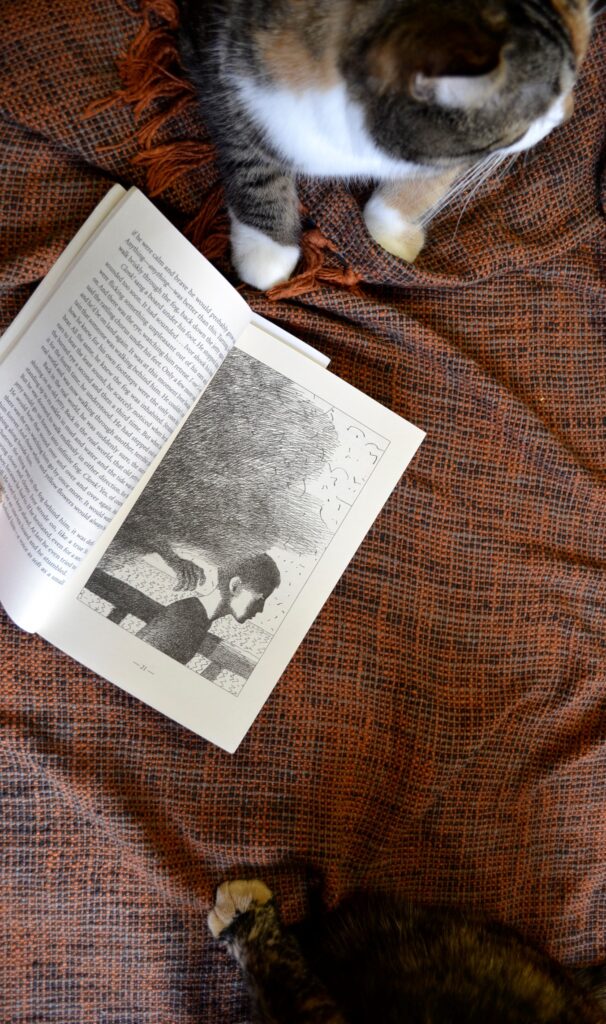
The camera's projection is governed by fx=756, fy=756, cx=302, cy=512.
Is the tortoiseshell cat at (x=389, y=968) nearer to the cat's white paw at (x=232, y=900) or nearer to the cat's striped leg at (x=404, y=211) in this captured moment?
the cat's white paw at (x=232, y=900)

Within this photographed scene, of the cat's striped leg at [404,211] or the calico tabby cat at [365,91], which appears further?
the cat's striped leg at [404,211]

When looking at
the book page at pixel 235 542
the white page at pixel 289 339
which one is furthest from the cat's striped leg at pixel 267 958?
the white page at pixel 289 339

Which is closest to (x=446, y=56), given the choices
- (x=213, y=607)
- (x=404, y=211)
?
(x=404, y=211)

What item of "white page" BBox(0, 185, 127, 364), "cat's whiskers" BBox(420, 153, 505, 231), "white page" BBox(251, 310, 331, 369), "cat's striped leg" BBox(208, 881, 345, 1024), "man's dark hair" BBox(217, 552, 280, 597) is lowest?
"cat's striped leg" BBox(208, 881, 345, 1024)

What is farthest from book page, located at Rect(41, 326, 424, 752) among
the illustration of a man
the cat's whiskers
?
the cat's whiskers

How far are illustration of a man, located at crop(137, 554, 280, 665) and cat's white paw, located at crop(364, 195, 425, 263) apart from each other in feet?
1.20

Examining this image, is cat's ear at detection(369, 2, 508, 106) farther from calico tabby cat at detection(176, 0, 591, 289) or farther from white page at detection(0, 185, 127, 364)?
white page at detection(0, 185, 127, 364)

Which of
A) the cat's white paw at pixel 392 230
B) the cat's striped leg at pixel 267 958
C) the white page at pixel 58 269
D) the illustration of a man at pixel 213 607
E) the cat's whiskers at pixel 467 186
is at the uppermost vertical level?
the cat's whiskers at pixel 467 186

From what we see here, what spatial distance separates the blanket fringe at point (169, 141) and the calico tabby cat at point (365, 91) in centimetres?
3

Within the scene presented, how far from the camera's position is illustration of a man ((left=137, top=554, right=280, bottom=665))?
2.61ft

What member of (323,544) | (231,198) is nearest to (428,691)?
(323,544)

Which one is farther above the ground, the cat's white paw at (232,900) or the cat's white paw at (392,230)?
the cat's white paw at (392,230)

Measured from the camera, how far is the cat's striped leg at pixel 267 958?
723mm

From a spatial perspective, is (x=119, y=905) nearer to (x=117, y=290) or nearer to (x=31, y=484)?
(x=31, y=484)
